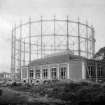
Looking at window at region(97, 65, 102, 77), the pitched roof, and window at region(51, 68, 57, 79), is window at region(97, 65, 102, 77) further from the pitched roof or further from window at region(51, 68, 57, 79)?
window at region(51, 68, 57, 79)

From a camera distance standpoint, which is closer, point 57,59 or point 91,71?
point 91,71

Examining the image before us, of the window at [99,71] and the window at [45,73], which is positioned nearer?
the window at [99,71]

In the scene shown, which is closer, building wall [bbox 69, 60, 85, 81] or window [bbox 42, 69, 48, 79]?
building wall [bbox 69, 60, 85, 81]

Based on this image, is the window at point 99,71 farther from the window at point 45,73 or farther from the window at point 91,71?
the window at point 45,73

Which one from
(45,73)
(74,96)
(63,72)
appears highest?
(63,72)

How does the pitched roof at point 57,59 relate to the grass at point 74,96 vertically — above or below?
above

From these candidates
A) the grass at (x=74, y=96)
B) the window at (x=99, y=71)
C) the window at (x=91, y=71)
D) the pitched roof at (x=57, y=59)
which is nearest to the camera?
the grass at (x=74, y=96)

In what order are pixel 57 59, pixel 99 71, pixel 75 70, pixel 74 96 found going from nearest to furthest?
1. pixel 74 96
2. pixel 75 70
3. pixel 99 71
4. pixel 57 59

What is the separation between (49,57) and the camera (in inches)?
1147

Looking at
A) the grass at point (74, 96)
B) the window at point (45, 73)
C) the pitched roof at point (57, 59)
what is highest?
the pitched roof at point (57, 59)

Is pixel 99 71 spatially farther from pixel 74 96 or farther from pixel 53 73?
pixel 74 96

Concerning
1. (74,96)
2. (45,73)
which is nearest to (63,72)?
(45,73)

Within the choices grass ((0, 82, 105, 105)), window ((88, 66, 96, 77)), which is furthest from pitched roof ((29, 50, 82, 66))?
grass ((0, 82, 105, 105))

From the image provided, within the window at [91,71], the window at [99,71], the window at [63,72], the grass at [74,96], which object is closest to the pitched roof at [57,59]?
the window at [63,72]
